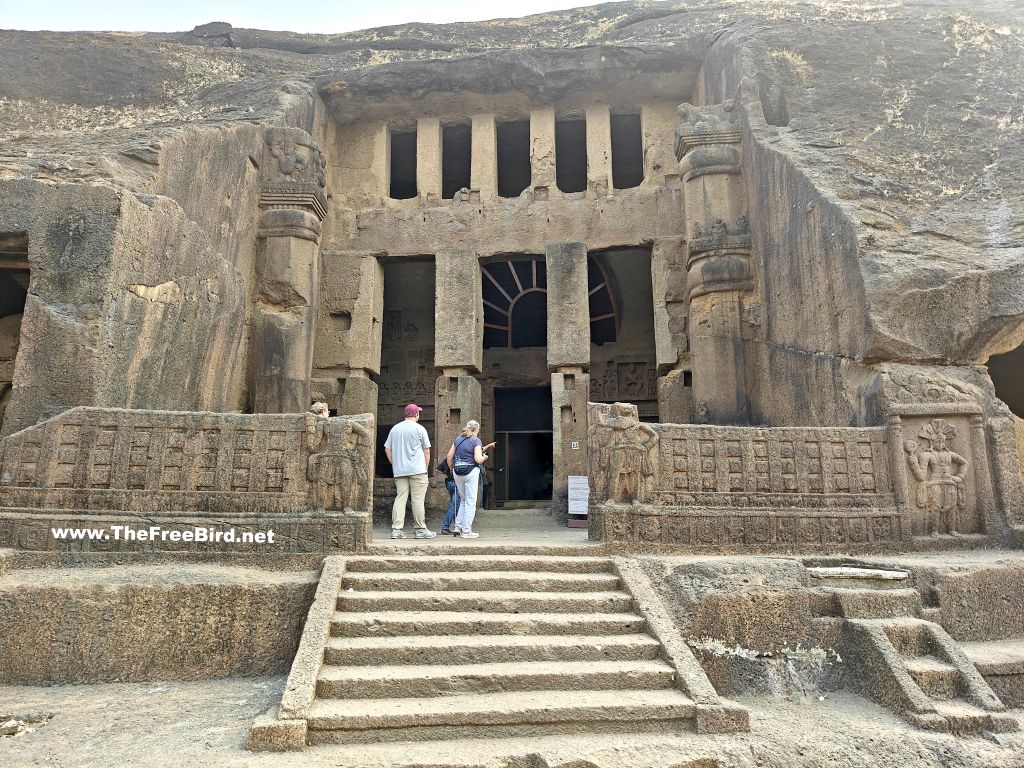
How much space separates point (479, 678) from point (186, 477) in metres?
3.14

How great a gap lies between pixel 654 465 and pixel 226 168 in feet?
22.9

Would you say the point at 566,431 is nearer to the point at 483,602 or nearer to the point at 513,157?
the point at 483,602

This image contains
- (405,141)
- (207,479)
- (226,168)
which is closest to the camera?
(207,479)

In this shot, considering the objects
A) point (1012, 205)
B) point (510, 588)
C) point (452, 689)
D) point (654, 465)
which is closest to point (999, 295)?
point (1012, 205)

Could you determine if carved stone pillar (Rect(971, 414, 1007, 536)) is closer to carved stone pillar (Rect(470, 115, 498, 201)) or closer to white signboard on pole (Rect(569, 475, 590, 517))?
white signboard on pole (Rect(569, 475, 590, 517))

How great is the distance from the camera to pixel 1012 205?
25.4 ft

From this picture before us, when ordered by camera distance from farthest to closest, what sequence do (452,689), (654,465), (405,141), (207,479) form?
(405,141) → (654,465) → (207,479) → (452,689)

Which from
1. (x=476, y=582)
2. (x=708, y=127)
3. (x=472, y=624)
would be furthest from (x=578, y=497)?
(x=708, y=127)

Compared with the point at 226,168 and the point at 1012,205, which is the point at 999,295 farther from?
the point at 226,168

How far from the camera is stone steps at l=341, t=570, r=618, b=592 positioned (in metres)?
5.46

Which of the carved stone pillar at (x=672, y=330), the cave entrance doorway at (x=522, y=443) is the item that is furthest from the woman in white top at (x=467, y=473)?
the cave entrance doorway at (x=522, y=443)

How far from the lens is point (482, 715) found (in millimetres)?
4082

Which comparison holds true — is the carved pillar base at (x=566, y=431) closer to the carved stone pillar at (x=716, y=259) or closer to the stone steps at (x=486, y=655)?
the carved stone pillar at (x=716, y=259)

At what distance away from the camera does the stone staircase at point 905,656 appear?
4496 mm
